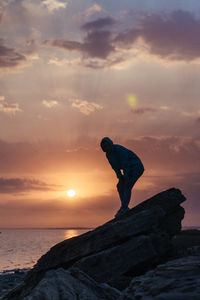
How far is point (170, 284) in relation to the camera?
6535 millimetres

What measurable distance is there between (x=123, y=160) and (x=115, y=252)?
15.2ft

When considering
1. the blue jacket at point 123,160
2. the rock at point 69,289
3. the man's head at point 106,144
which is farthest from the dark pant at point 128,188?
the rock at point 69,289

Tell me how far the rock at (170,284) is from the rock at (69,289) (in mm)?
1190

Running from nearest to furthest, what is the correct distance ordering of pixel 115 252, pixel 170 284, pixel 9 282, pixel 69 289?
pixel 170 284, pixel 69 289, pixel 115 252, pixel 9 282

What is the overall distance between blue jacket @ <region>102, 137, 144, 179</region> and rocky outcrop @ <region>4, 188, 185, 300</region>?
7.76ft

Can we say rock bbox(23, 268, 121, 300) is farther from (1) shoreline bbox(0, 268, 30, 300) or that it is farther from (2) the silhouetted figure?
(1) shoreline bbox(0, 268, 30, 300)

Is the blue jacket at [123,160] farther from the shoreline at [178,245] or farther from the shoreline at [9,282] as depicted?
the shoreline at [9,282]

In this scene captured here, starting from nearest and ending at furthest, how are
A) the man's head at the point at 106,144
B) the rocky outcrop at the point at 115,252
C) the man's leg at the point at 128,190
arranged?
the rocky outcrop at the point at 115,252 < the man's head at the point at 106,144 < the man's leg at the point at 128,190

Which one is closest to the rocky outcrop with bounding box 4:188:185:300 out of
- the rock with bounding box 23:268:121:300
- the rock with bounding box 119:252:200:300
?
the rock with bounding box 23:268:121:300

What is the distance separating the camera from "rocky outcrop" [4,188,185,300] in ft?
38.9

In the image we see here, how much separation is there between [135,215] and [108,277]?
7.60 ft

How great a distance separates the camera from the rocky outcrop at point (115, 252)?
11844 mm

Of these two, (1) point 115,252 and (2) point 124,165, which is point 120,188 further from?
(1) point 115,252

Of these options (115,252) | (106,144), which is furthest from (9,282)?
(115,252)
